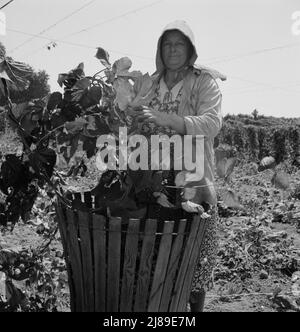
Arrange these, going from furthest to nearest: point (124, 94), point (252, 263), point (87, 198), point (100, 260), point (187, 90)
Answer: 1. point (252, 263)
2. point (187, 90)
3. point (87, 198)
4. point (100, 260)
5. point (124, 94)

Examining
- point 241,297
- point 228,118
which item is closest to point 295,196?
point 241,297

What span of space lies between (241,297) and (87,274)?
6.13 feet

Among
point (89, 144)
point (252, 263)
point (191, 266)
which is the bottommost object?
point (252, 263)

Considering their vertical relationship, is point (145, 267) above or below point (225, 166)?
below

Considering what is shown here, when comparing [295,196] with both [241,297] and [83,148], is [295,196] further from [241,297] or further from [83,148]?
[83,148]

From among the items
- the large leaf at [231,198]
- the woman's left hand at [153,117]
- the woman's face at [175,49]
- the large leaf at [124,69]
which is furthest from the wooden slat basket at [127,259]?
the woman's face at [175,49]

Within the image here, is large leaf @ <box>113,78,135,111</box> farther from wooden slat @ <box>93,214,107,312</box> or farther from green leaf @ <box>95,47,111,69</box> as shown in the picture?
wooden slat @ <box>93,214,107,312</box>

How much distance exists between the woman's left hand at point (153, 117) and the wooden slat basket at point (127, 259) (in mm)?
352

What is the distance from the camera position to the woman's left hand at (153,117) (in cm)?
168

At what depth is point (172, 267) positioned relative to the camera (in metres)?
1.69

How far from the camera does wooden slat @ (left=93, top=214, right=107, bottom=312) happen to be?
159 centimetres

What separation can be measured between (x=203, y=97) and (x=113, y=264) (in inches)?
31.4
